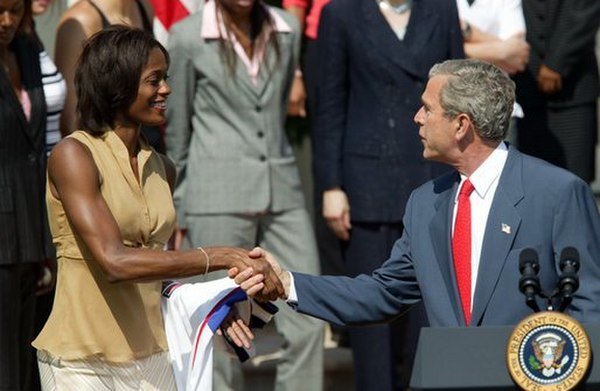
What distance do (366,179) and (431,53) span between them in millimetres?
664

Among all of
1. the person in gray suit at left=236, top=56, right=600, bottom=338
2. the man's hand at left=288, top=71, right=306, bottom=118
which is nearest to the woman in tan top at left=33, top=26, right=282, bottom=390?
the person in gray suit at left=236, top=56, right=600, bottom=338

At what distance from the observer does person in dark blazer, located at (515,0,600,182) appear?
897 centimetres

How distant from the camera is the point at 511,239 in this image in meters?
5.72

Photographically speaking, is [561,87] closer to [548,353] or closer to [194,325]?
[194,325]

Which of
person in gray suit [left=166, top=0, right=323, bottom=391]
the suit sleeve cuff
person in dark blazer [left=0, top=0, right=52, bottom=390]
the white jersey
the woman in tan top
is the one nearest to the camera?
the woman in tan top

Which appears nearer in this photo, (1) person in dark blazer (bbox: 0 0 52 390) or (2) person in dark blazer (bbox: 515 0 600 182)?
(1) person in dark blazer (bbox: 0 0 52 390)

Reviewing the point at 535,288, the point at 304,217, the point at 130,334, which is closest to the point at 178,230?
the point at 304,217

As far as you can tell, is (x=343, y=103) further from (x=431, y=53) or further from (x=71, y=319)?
(x=71, y=319)

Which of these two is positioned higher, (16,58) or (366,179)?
(16,58)

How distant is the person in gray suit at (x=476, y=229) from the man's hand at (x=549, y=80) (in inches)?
114

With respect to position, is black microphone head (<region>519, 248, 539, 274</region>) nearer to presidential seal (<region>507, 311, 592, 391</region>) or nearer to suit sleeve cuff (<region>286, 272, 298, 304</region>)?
presidential seal (<region>507, 311, 592, 391</region>)

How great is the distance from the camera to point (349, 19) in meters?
8.24

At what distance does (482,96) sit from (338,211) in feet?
7.74

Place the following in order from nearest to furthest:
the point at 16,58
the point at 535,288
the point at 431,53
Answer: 1. the point at 535,288
2. the point at 16,58
3. the point at 431,53
